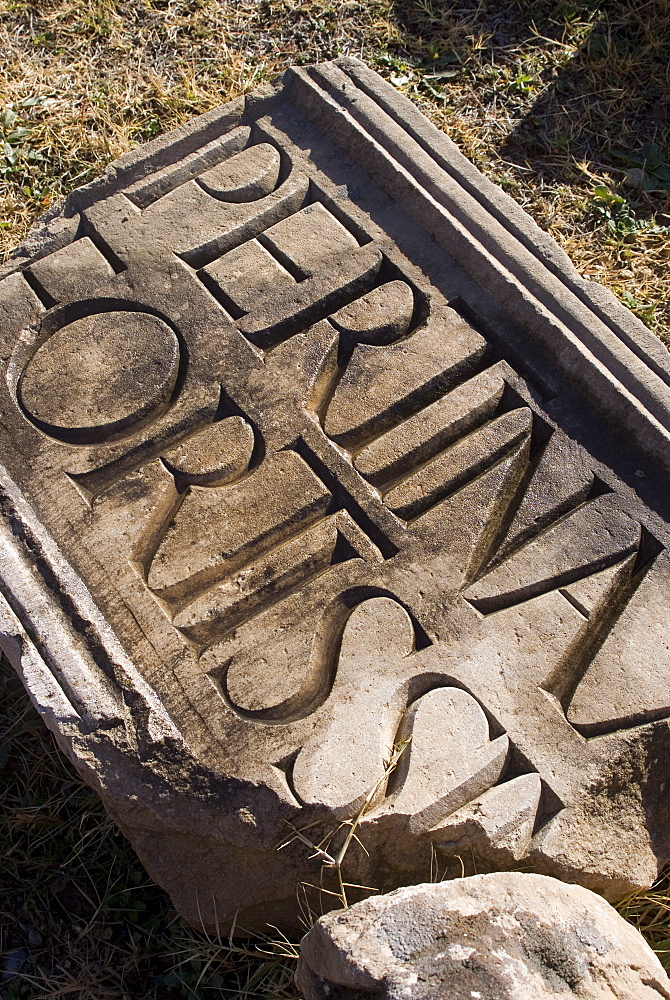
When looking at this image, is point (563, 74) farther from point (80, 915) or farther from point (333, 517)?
point (80, 915)

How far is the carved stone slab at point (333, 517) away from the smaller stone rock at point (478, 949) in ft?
0.89

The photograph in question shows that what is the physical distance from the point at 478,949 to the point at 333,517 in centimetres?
108

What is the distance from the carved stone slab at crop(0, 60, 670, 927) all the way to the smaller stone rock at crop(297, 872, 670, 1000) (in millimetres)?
272

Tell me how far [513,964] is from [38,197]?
3.21 metres

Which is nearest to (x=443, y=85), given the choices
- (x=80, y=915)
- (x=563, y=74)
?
(x=563, y=74)

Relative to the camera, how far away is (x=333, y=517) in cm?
228

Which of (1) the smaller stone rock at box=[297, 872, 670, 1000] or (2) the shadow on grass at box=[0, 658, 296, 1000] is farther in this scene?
(2) the shadow on grass at box=[0, 658, 296, 1000]

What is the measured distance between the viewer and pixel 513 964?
1.50m

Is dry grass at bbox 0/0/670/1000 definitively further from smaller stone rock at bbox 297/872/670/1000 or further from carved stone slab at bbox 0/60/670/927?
smaller stone rock at bbox 297/872/670/1000

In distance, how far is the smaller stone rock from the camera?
1479mm

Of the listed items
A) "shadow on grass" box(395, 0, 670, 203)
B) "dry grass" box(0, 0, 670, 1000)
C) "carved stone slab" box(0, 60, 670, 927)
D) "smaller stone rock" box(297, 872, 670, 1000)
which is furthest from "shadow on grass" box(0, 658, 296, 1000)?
"shadow on grass" box(395, 0, 670, 203)

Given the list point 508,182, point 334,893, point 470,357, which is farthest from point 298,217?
point 334,893

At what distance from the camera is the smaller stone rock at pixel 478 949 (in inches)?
58.2

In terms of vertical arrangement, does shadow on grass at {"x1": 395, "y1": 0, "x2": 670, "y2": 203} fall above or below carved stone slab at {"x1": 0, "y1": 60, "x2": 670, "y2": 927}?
above
